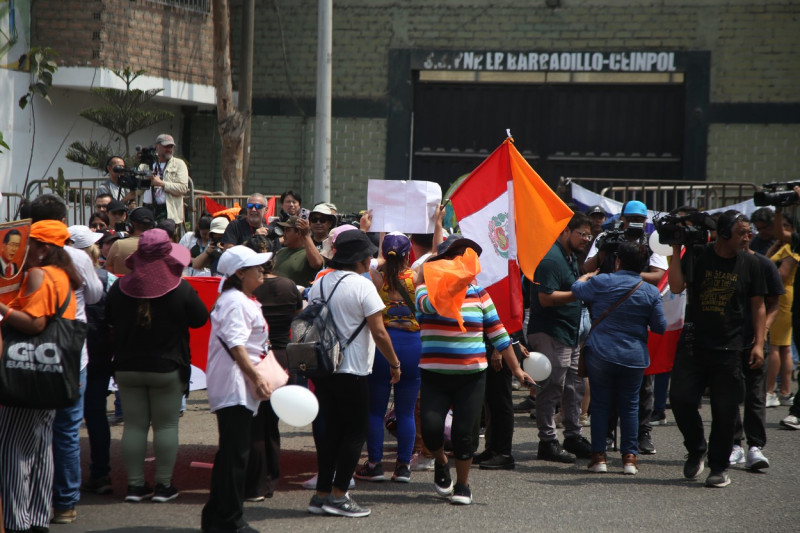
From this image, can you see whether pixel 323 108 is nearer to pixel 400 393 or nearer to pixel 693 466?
pixel 400 393

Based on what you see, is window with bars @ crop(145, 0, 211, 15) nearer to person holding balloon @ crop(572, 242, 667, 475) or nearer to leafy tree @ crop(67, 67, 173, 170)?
leafy tree @ crop(67, 67, 173, 170)

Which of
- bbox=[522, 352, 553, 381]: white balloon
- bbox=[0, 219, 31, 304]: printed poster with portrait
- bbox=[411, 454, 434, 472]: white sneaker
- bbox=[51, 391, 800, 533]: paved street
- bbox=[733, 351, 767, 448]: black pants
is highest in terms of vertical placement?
bbox=[0, 219, 31, 304]: printed poster with portrait

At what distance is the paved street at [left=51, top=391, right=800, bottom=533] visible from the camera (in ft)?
20.9

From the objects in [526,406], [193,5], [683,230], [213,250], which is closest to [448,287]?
[683,230]

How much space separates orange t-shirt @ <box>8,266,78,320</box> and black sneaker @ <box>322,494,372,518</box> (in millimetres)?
2007

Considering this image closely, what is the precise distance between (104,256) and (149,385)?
2.69 metres

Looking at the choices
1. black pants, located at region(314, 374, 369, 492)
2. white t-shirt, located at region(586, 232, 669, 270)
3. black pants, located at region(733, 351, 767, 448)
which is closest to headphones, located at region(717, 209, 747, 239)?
black pants, located at region(733, 351, 767, 448)

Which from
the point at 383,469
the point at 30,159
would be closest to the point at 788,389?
the point at 383,469

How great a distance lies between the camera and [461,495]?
6828 millimetres

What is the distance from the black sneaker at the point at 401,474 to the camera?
744 centimetres

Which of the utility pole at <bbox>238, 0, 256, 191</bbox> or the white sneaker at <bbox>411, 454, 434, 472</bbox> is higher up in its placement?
the utility pole at <bbox>238, 0, 256, 191</bbox>

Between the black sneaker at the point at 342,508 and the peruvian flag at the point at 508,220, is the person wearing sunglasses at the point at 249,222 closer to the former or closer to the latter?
the peruvian flag at the point at 508,220

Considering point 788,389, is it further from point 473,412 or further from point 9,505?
point 9,505

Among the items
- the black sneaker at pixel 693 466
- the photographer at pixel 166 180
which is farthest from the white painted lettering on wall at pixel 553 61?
the black sneaker at pixel 693 466
